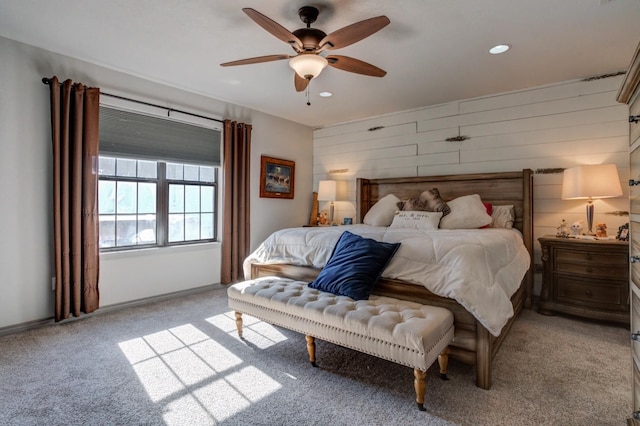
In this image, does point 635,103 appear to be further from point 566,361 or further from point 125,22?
point 125,22

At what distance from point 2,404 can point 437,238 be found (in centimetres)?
284

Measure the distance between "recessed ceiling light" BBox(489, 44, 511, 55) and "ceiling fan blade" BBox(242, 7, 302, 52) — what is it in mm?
1766

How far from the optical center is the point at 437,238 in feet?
8.02

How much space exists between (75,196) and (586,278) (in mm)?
4887

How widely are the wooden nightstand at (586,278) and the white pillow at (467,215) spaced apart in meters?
0.61

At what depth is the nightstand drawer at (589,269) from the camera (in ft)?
9.88

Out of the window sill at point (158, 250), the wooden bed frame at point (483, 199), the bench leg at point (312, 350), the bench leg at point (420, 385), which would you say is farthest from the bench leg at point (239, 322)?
the window sill at point (158, 250)

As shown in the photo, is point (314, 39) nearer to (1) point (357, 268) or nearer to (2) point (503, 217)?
(1) point (357, 268)

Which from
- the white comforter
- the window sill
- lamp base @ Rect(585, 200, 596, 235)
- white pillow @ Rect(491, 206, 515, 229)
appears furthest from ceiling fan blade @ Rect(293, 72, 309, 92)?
lamp base @ Rect(585, 200, 596, 235)

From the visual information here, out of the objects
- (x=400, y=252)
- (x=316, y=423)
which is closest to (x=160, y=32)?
(x=400, y=252)

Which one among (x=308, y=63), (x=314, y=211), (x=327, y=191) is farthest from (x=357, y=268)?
(x=314, y=211)

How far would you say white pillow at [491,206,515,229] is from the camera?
3.67 meters

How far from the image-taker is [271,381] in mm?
2059

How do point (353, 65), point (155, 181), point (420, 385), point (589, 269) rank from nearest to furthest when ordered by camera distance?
1. point (420, 385)
2. point (353, 65)
3. point (589, 269)
4. point (155, 181)
